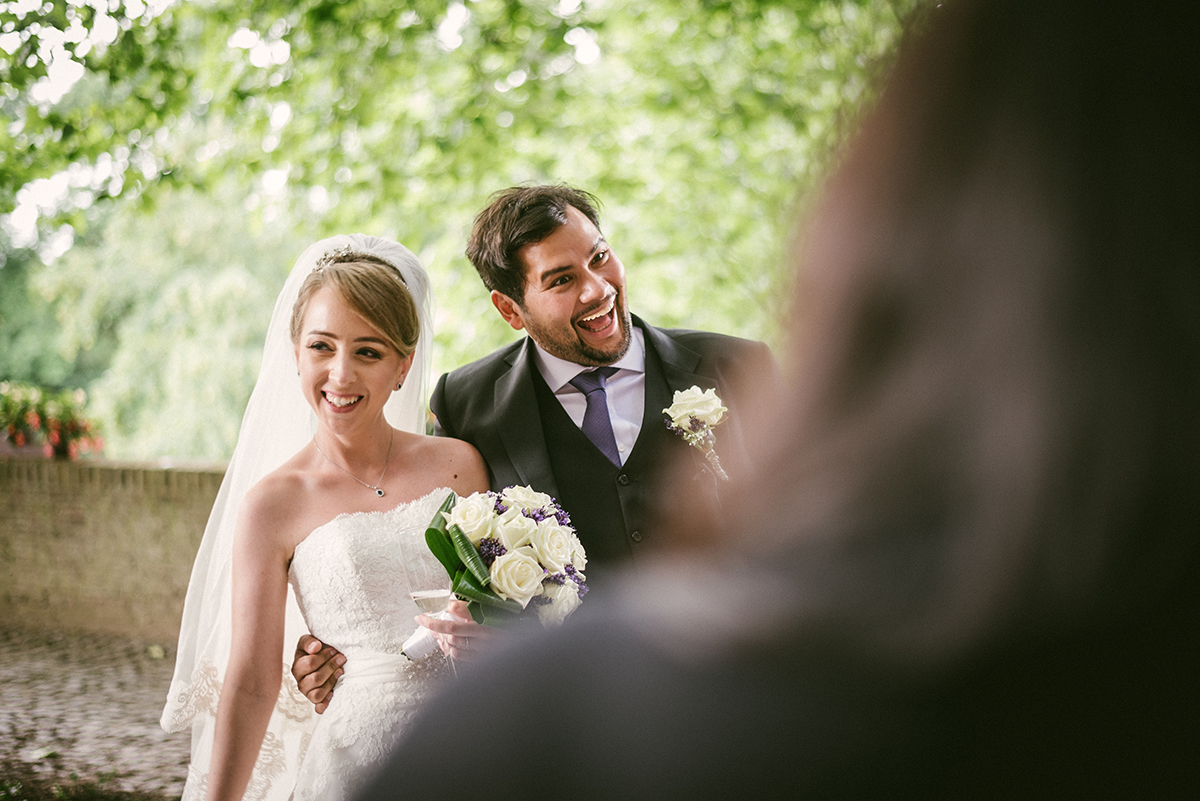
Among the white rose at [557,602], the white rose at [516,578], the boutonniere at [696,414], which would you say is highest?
the boutonniere at [696,414]

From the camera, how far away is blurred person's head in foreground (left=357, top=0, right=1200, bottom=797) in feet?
2.01

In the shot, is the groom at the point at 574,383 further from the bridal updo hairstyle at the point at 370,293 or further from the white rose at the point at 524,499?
the white rose at the point at 524,499

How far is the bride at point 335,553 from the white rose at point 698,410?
0.74 meters

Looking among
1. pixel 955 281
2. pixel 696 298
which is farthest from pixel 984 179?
pixel 696 298

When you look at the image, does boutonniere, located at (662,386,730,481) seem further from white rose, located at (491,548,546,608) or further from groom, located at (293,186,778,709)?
white rose, located at (491,548,546,608)

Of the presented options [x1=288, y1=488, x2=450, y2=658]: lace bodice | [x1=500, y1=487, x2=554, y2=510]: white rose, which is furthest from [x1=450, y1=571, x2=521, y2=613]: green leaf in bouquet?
[x1=288, y1=488, x2=450, y2=658]: lace bodice

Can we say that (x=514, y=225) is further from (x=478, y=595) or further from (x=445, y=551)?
(x=478, y=595)

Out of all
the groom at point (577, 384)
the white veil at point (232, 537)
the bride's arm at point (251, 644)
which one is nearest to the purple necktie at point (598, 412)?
the groom at point (577, 384)

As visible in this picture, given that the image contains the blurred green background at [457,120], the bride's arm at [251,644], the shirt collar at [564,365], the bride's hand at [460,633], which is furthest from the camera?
the blurred green background at [457,120]

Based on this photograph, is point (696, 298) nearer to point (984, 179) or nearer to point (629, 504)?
point (629, 504)

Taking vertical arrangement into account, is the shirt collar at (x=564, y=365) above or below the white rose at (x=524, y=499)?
above

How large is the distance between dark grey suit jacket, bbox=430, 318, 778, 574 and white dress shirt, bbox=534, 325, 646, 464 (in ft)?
0.14

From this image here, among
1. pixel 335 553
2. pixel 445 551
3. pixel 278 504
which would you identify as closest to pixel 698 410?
pixel 445 551

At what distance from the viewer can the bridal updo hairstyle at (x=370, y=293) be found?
2760 millimetres
